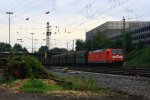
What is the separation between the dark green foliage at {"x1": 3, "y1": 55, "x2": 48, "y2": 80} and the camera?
2456 centimetres

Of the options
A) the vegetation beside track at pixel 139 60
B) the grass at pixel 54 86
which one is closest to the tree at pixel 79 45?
the vegetation beside track at pixel 139 60

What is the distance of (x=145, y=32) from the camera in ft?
432

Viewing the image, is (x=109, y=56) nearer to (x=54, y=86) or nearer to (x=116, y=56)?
(x=116, y=56)

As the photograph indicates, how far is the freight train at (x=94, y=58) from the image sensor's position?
205ft

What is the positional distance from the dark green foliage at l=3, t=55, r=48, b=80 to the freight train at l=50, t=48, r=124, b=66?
37.0m

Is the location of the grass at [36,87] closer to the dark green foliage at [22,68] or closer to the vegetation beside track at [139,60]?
the dark green foliage at [22,68]

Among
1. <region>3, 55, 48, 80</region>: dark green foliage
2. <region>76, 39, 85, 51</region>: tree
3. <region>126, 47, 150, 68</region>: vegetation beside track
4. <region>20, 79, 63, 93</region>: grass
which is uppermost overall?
<region>76, 39, 85, 51</region>: tree

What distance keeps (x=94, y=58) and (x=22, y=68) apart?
145 ft

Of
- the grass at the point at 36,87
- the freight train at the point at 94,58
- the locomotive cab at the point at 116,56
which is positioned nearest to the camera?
the grass at the point at 36,87

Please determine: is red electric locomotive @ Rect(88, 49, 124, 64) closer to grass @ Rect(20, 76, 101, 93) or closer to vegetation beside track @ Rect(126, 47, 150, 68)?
vegetation beside track @ Rect(126, 47, 150, 68)

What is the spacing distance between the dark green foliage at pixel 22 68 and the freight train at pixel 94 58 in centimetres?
3702

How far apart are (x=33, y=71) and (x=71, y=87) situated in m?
5.53

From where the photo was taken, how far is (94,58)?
6869cm

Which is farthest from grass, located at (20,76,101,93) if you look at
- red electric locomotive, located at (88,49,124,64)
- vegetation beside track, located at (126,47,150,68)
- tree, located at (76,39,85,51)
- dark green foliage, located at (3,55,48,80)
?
tree, located at (76,39,85,51)
